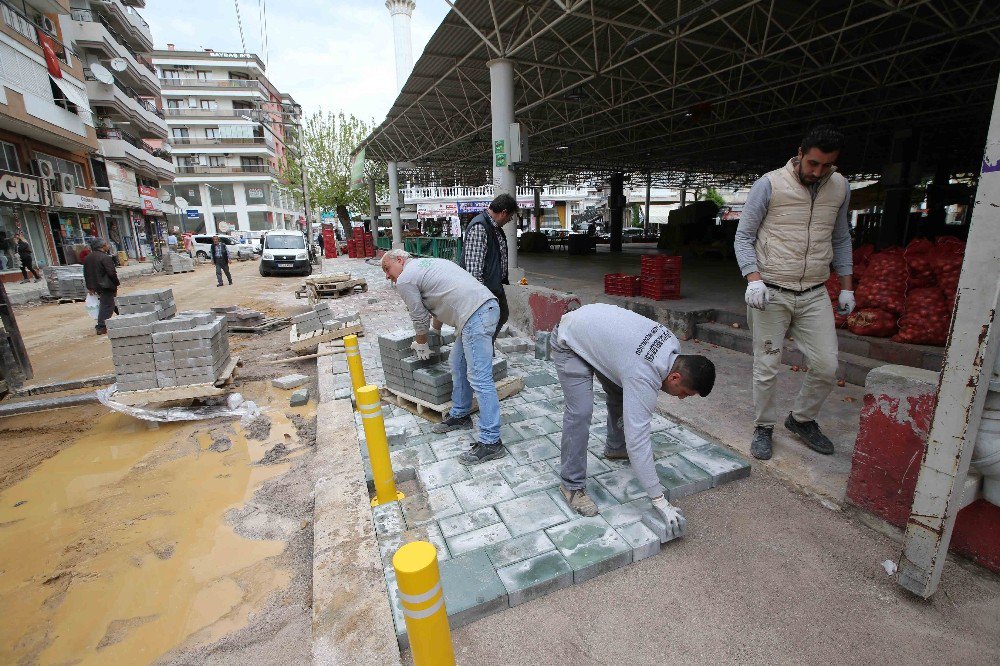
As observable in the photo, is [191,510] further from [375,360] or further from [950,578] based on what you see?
[950,578]

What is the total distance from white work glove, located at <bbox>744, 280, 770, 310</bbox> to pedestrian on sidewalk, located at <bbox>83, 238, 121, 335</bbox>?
34.5ft

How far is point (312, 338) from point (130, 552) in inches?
188

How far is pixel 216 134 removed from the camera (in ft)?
154

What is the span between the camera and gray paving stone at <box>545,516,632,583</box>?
8.20ft

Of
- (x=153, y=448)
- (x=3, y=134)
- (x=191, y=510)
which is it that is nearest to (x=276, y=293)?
(x=153, y=448)

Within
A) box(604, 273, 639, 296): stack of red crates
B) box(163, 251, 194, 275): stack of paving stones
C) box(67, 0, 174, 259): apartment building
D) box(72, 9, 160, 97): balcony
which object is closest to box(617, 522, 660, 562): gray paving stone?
box(604, 273, 639, 296): stack of red crates

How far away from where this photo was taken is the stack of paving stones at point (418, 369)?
4359 millimetres

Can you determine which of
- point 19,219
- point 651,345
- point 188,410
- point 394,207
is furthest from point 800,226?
point 19,219

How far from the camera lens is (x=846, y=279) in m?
3.31

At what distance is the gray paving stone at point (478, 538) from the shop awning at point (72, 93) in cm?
2822

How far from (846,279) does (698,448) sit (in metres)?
1.65

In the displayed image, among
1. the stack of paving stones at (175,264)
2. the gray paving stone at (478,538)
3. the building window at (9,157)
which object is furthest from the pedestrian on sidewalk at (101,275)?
the stack of paving stones at (175,264)

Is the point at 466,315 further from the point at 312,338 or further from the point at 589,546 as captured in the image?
the point at 312,338

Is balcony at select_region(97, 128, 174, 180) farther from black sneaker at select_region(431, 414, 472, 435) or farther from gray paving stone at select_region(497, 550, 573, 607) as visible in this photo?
gray paving stone at select_region(497, 550, 573, 607)
